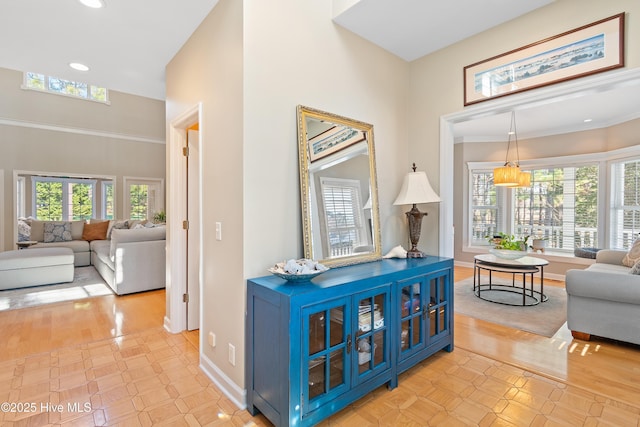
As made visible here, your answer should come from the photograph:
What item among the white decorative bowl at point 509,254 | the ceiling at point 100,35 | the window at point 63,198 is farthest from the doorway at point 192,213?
the window at point 63,198

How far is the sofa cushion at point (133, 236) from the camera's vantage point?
167 inches

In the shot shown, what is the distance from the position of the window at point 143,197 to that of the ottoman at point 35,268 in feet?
12.0

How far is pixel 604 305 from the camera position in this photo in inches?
113

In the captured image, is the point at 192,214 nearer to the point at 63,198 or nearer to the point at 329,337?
the point at 329,337

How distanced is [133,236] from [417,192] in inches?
152

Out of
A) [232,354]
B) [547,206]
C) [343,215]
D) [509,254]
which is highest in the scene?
[547,206]

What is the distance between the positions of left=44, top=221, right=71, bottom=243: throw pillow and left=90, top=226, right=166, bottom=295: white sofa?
3.04m

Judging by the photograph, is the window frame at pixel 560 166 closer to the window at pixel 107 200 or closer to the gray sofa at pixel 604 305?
the gray sofa at pixel 604 305

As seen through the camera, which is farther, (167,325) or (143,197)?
(143,197)

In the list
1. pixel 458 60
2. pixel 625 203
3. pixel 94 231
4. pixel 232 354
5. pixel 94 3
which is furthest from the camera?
pixel 94 231

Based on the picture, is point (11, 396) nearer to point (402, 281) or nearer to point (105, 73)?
point (402, 281)

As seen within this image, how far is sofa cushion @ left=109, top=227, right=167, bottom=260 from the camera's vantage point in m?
4.23

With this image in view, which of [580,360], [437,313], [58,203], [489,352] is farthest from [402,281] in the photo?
[58,203]

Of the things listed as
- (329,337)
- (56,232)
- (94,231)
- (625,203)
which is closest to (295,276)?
(329,337)
